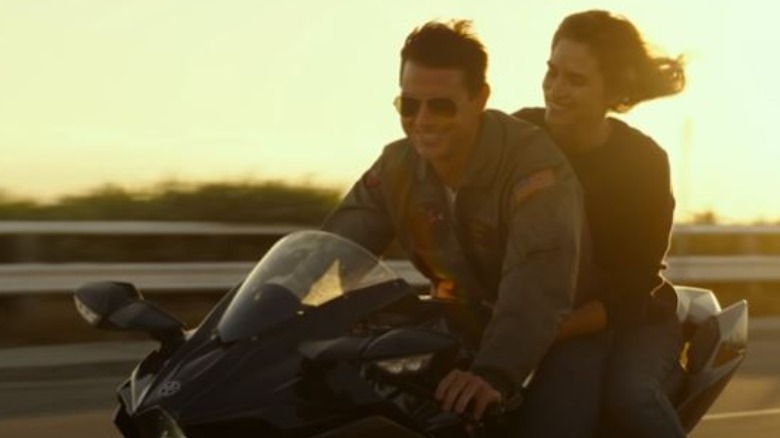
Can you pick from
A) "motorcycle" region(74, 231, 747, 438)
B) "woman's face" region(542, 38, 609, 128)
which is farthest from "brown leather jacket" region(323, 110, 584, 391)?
"woman's face" region(542, 38, 609, 128)

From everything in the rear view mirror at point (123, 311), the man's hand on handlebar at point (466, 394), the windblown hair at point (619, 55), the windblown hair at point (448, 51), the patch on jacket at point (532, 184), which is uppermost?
the windblown hair at point (448, 51)

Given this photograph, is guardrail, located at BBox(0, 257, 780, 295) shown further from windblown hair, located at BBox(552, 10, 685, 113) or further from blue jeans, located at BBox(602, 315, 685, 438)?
blue jeans, located at BBox(602, 315, 685, 438)

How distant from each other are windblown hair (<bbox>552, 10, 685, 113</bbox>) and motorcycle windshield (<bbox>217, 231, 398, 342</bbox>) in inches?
43.9

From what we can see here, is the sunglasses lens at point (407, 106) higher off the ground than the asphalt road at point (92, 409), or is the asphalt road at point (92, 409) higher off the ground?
the sunglasses lens at point (407, 106)

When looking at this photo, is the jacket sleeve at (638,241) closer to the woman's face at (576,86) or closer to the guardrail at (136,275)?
the woman's face at (576,86)

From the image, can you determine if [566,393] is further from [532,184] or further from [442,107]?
[442,107]

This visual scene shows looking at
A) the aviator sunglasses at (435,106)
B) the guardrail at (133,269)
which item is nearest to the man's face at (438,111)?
the aviator sunglasses at (435,106)

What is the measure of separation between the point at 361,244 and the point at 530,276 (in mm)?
654

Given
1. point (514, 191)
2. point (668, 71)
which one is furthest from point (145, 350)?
point (514, 191)

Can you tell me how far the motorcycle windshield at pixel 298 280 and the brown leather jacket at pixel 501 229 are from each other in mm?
253

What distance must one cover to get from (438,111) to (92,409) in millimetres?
6056

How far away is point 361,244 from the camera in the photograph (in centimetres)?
498

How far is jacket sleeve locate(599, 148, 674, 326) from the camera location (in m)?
5.11

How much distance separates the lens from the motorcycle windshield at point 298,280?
4312mm
